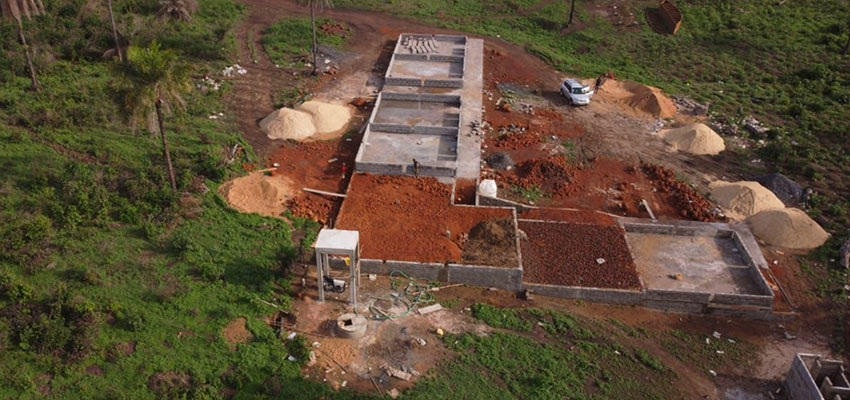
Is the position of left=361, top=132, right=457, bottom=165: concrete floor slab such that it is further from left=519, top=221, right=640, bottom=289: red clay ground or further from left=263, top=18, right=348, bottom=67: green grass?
left=263, top=18, right=348, bottom=67: green grass

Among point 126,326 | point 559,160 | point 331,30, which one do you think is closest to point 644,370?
point 559,160

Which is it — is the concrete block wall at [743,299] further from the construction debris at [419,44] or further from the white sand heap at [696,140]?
the construction debris at [419,44]

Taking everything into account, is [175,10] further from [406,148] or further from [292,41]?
[406,148]

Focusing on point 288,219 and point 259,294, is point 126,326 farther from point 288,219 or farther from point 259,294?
point 288,219

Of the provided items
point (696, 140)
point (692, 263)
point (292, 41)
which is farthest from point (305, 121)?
point (696, 140)

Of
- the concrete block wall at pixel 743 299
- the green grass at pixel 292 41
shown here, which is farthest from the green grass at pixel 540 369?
the green grass at pixel 292 41
